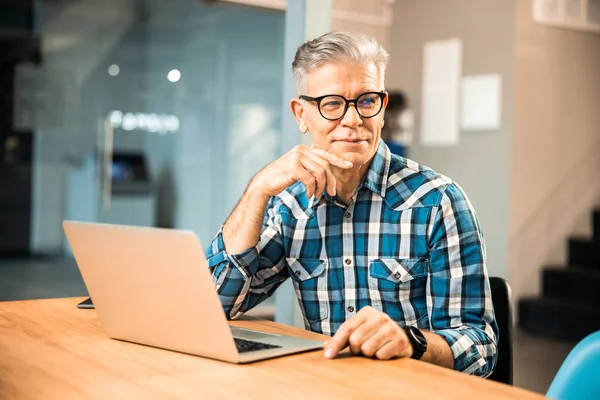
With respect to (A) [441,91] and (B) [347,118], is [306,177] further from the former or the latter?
(A) [441,91]

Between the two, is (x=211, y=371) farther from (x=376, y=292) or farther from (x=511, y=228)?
(x=511, y=228)

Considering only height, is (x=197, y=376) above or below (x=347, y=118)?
below

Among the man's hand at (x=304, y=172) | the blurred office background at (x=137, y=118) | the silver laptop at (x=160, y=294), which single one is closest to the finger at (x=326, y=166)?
the man's hand at (x=304, y=172)

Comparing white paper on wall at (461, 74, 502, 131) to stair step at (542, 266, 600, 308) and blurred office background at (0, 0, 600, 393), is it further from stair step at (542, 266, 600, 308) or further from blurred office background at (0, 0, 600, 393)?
blurred office background at (0, 0, 600, 393)

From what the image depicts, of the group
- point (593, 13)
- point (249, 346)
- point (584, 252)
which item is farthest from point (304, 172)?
point (593, 13)

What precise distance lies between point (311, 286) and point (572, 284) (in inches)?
199

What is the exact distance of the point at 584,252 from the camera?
6672mm

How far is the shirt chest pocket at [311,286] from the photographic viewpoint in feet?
6.07

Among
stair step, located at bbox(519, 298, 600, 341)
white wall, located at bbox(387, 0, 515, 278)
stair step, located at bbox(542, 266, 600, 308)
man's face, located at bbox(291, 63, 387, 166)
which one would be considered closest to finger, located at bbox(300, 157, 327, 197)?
man's face, located at bbox(291, 63, 387, 166)

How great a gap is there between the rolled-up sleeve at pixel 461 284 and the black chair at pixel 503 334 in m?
0.10

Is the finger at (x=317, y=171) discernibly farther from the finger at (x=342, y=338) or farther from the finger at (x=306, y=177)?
the finger at (x=342, y=338)

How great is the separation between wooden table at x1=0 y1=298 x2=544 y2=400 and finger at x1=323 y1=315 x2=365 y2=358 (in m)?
0.02

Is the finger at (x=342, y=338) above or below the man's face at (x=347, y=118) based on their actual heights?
below

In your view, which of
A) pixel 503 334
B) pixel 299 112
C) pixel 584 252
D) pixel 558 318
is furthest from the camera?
pixel 584 252
